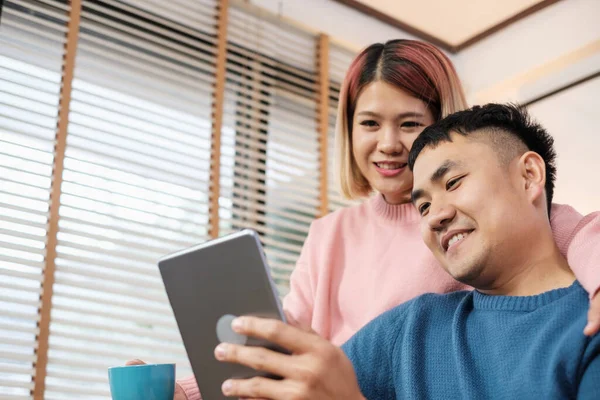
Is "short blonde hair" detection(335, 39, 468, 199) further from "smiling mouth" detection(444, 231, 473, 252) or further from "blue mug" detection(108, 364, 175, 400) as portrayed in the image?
"blue mug" detection(108, 364, 175, 400)

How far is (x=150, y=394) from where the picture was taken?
979mm

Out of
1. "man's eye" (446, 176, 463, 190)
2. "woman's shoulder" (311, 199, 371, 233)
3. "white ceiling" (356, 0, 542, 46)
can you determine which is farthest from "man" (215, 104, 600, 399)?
"white ceiling" (356, 0, 542, 46)

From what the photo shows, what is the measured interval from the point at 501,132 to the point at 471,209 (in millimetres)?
188

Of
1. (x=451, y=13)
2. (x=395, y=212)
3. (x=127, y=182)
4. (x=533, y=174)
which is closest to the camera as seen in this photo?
(x=533, y=174)

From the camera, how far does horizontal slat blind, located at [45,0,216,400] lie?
7.54 ft

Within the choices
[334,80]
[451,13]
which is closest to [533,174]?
[334,80]

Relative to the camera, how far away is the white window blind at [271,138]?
2836 mm

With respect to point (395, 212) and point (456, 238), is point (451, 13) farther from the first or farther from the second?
point (456, 238)

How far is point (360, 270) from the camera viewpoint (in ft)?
5.43

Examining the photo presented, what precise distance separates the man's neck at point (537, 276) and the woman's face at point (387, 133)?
1.63 ft

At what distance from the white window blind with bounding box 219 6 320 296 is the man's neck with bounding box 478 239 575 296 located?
5.65 ft

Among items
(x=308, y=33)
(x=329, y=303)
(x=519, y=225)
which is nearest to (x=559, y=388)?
(x=519, y=225)

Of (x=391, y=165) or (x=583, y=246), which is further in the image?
(x=391, y=165)

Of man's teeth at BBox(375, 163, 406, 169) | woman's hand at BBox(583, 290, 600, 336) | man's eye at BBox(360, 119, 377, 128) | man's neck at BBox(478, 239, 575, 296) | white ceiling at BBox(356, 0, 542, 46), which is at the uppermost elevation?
white ceiling at BBox(356, 0, 542, 46)
